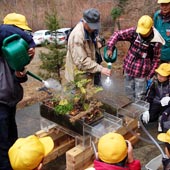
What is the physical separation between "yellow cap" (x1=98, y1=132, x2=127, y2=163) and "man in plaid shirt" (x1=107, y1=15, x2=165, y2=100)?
1.82 meters

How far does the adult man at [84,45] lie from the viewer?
345 cm

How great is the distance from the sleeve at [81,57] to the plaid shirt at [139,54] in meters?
0.57

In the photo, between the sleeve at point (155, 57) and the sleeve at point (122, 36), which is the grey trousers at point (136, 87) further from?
the sleeve at point (122, 36)

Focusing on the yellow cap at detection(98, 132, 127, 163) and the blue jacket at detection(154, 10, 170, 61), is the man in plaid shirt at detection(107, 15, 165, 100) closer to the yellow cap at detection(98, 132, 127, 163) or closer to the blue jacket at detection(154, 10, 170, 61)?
the blue jacket at detection(154, 10, 170, 61)

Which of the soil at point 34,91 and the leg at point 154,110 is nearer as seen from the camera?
the leg at point 154,110

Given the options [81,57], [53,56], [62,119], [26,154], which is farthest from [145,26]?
[26,154]

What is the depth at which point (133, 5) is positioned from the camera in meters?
10.3

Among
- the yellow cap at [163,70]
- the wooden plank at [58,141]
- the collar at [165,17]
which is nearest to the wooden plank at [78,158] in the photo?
the wooden plank at [58,141]

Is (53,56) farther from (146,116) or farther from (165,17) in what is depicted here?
(146,116)

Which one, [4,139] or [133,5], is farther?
[133,5]

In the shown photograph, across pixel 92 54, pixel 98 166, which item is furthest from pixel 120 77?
pixel 98 166

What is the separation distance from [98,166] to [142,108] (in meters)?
1.80

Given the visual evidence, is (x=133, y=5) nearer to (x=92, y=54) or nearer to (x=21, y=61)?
(x=92, y=54)

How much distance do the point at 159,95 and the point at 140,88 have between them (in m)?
0.29
